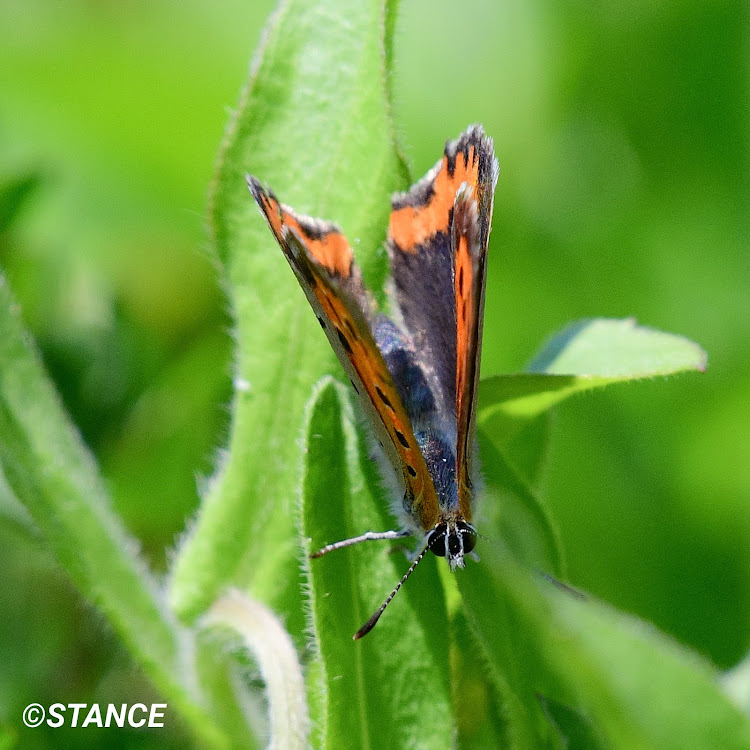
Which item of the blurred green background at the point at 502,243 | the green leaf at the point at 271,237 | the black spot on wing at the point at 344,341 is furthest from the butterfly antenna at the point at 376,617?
the blurred green background at the point at 502,243

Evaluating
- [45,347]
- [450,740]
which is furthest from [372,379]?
[45,347]

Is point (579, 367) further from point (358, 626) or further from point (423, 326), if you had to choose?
point (358, 626)

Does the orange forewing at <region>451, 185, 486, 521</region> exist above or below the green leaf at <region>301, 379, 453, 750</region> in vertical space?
above

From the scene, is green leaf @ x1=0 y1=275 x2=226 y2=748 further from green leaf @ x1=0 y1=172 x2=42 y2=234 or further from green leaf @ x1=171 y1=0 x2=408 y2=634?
green leaf @ x1=0 y1=172 x2=42 y2=234

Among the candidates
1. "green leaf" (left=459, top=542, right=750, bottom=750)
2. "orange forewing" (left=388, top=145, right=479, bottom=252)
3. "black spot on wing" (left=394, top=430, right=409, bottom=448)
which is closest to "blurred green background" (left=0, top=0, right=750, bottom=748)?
"orange forewing" (left=388, top=145, right=479, bottom=252)

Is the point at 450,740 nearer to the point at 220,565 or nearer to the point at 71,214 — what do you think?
the point at 220,565

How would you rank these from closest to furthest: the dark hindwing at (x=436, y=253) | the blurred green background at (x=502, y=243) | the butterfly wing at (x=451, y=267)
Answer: the butterfly wing at (x=451, y=267) < the dark hindwing at (x=436, y=253) < the blurred green background at (x=502, y=243)

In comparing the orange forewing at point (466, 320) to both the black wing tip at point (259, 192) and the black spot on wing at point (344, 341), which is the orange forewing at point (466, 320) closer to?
the black spot on wing at point (344, 341)

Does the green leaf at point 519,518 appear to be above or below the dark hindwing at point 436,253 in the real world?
below
